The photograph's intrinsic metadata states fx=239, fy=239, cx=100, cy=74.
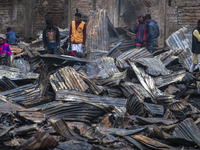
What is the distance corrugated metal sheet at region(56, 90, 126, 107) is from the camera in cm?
426

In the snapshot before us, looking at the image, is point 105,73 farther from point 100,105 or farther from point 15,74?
point 15,74

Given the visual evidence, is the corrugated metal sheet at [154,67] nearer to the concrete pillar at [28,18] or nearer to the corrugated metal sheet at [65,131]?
the corrugated metal sheet at [65,131]

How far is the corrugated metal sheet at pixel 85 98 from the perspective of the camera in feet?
14.0

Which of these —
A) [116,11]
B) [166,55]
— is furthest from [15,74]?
[116,11]

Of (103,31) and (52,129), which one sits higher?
(103,31)

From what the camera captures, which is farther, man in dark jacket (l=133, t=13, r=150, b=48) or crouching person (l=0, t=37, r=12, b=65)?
man in dark jacket (l=133, t=13, r=150, b=48)

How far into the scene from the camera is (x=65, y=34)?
868cm

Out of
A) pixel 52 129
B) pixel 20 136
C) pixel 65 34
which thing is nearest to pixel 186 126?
pixel 52 129

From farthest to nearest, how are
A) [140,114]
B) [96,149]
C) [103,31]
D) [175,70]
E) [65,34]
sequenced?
1. [65,34]
2. [103,31]
3. [175,70]
4. [140,114]
5. [96,149]

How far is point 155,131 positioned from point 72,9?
29.7 feet

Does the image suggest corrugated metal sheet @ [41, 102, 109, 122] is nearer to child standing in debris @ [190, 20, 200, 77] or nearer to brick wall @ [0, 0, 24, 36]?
child standing in debris @ [190, 20, 200, 77]

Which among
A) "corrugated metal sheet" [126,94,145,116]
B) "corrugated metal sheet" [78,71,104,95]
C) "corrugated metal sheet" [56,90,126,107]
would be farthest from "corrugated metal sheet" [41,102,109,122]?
"corrugated metal sheet" [78,71,104,95]

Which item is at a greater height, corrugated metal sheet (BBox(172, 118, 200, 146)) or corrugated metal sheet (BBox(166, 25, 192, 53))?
corrugated metal sheet (BBox(166, 25, 192, 53))

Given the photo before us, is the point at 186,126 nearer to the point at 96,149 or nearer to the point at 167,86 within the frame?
the point at 96,149
